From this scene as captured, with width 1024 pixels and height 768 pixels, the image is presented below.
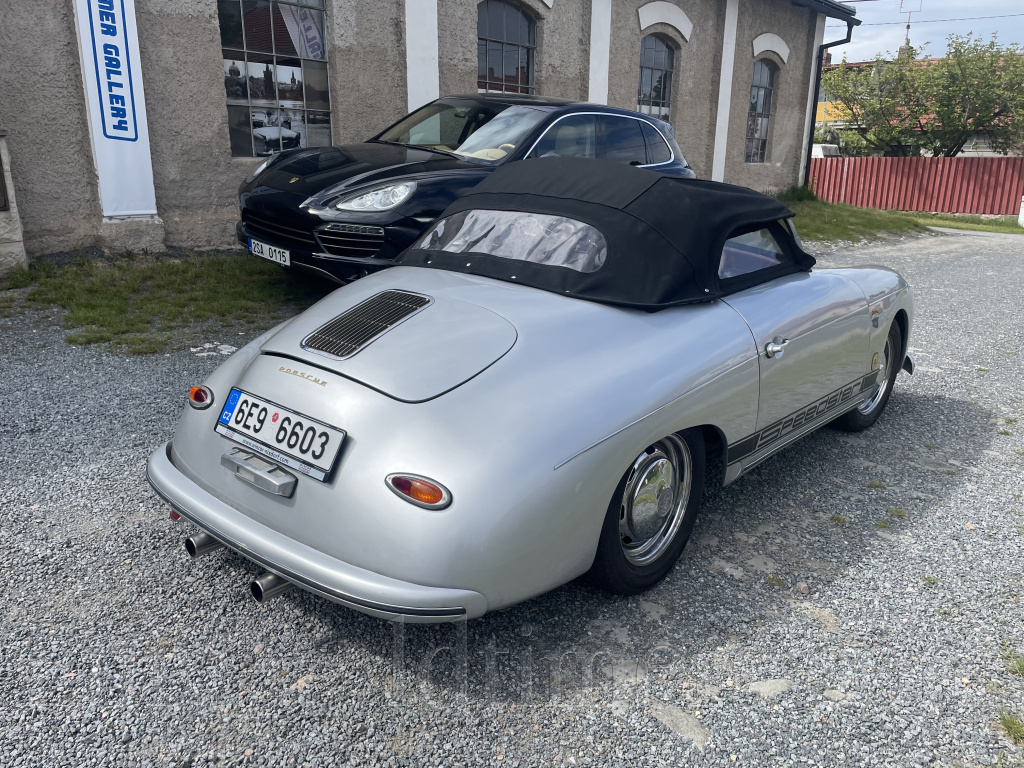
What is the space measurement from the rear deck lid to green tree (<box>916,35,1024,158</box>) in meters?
30.3

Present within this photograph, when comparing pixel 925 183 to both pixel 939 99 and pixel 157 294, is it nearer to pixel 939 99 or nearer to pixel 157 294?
pixel 939 99

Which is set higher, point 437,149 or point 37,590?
point 437,149

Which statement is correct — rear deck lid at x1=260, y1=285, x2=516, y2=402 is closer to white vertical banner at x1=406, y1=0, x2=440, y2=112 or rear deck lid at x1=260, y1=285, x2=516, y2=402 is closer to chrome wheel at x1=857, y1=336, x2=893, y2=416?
chrome wheel at x1=857, y1=336, x2=893, y2=416

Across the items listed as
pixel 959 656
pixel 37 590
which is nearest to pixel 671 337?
pixel 959 656

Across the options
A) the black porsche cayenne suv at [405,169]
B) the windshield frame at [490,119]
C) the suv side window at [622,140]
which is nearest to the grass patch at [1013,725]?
the black porsche cayenne suv at [405,169]

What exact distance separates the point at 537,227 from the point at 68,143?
6.24 m

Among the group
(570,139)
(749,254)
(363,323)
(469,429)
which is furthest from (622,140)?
(469,429)

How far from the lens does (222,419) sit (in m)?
2.54

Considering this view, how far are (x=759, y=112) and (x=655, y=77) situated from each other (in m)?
3.83

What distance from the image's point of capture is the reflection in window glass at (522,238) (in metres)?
2.96

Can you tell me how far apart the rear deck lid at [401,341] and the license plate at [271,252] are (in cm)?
292

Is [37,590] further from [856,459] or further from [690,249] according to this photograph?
[856,459]

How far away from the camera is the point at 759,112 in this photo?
1599 centimetres

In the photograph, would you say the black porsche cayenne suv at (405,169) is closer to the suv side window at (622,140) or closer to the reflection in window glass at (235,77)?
the suv side window at (622,140)
